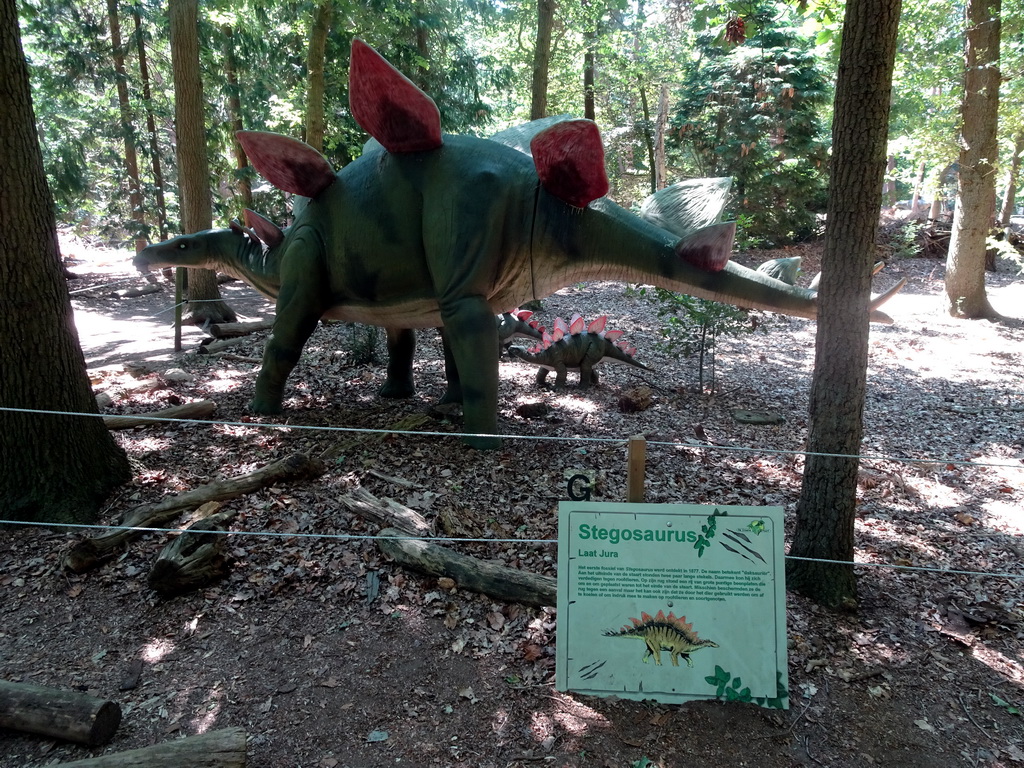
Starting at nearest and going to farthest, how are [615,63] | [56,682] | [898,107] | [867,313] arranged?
[56,682] < [867,313] < [898,107] < [615,63]

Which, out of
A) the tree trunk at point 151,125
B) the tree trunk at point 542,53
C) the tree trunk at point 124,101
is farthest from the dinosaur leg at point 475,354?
the tree trunk at point 151,125

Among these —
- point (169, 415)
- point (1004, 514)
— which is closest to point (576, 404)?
point (1004, 514)

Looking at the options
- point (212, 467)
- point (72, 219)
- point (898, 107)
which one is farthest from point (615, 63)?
point (212, 467)

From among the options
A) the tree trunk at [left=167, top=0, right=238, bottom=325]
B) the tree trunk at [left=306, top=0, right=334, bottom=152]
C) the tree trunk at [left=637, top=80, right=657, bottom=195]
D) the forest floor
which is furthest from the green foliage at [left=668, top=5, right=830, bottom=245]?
the tree trunk at [left=167, top=0, right=238, bottom=325]

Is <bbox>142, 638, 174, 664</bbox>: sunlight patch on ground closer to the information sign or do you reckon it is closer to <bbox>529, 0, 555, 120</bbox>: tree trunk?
the information sign

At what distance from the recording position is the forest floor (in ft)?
8.59

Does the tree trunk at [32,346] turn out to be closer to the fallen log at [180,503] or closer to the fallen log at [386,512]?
the fallen log at [180,503]

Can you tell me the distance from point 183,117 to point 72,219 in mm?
11341

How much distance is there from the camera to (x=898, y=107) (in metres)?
18.2

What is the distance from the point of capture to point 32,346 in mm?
3752

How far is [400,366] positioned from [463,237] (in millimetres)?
2227

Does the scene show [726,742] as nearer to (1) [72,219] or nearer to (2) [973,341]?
(2) [973,341]

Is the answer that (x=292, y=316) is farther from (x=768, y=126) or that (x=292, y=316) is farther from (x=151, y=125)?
(x=768, y=126)

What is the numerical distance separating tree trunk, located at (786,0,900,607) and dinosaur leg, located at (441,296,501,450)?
2.09 meters
